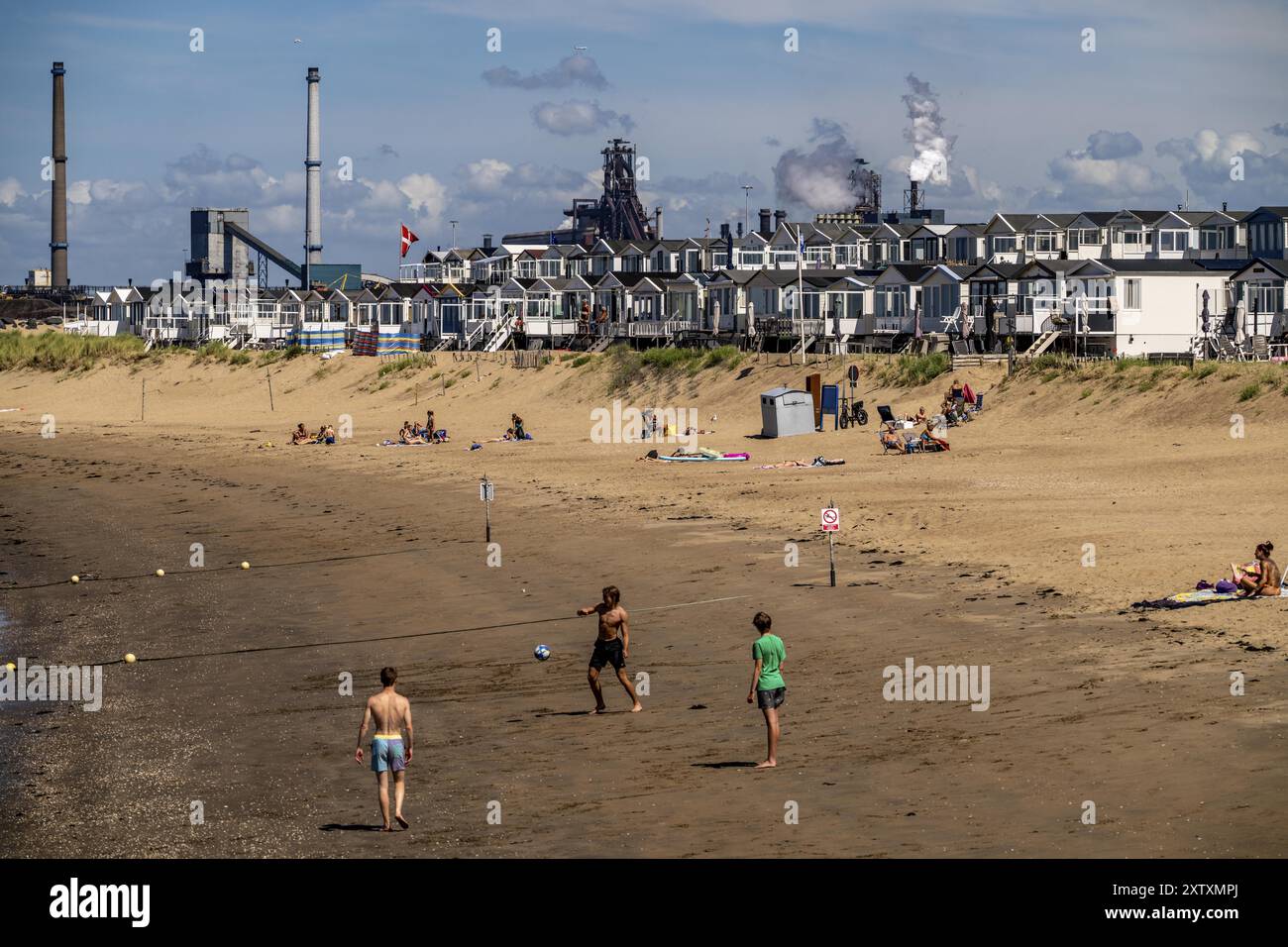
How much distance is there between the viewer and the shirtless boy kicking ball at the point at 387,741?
13.3m

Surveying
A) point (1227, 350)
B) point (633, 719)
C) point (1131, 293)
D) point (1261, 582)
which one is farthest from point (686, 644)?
point (1131, 293)

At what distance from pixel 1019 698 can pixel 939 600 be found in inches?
215

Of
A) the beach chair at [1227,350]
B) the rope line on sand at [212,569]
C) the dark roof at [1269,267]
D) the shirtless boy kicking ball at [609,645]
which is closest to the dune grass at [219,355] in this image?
the dark roof at [1269,267]

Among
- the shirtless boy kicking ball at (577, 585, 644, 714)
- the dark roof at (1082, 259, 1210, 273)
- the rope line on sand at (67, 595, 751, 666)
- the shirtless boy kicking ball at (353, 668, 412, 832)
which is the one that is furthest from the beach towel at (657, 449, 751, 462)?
the shirtless boy kicking ball at (353, 668, 412, 832)

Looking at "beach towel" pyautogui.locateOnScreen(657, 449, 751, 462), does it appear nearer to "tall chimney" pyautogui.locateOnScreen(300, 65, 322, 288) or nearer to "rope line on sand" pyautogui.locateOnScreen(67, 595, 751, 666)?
"rope line on sand" pyautogui.locateOnScreen(67, 595, 751, 666)

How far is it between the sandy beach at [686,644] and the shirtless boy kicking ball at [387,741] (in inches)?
14.1

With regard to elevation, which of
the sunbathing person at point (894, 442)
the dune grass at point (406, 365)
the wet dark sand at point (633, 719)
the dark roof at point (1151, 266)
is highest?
the dark roof at point (1151, 266)

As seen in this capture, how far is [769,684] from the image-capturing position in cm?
1474

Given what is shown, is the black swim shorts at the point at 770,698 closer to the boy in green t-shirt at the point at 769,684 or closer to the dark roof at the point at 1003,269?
the boy in green t-shirt at the point at 769,684

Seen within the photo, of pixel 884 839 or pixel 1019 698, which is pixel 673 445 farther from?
pixel 884 839

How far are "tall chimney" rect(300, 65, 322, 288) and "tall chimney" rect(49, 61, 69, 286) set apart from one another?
23.7m

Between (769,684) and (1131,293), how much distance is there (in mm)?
47505

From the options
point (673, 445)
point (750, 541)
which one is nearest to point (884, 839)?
point (750, 541)

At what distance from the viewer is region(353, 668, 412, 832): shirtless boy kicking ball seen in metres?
13.3
